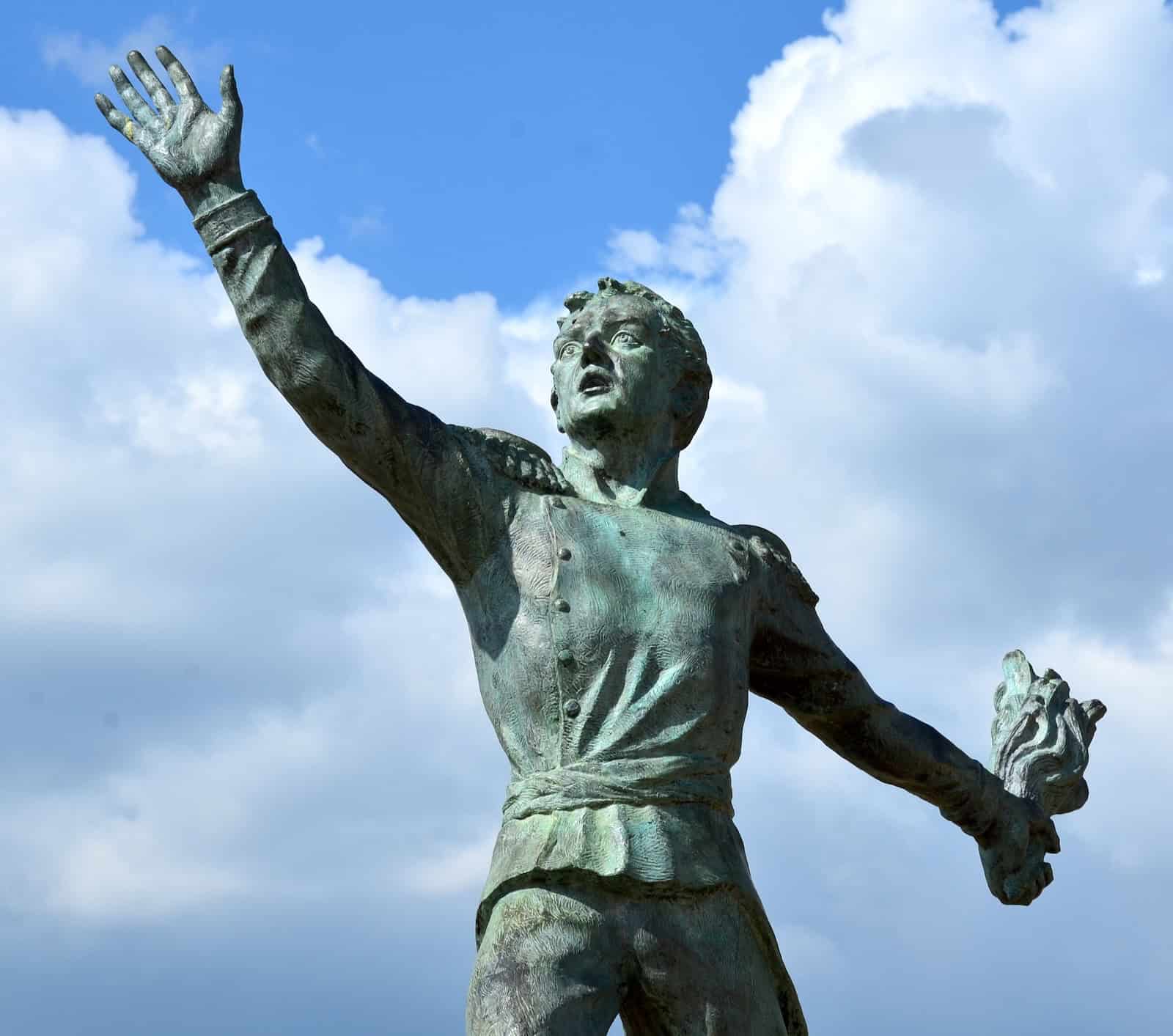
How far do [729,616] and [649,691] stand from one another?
1.90 feet

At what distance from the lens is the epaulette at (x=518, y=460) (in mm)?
9734

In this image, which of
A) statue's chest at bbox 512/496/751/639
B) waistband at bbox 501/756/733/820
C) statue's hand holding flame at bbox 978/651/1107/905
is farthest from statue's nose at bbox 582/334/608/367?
statue's hand holding flame at bbox 978/651/1107/905

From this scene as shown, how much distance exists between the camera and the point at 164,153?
9.35m

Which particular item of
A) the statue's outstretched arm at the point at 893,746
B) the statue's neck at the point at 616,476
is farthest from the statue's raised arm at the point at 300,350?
the statue's outstretched arm at the point at 893,746

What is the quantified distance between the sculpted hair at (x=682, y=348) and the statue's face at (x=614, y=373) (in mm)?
55

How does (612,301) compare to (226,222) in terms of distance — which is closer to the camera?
(226,222)

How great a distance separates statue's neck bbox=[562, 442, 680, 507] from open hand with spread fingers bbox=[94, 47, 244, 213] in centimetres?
174

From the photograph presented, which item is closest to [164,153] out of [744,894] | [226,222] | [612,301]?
[226,222]

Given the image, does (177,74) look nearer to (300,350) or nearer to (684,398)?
(300,350)

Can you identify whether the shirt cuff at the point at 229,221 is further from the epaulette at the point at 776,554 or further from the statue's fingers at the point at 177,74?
the epaulette at the point at 776,554

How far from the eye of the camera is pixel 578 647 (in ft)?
30.4

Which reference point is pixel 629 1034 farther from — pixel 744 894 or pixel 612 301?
pixel 612 301

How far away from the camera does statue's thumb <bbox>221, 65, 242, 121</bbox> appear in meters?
9.34

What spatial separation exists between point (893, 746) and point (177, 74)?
13.1 feet
